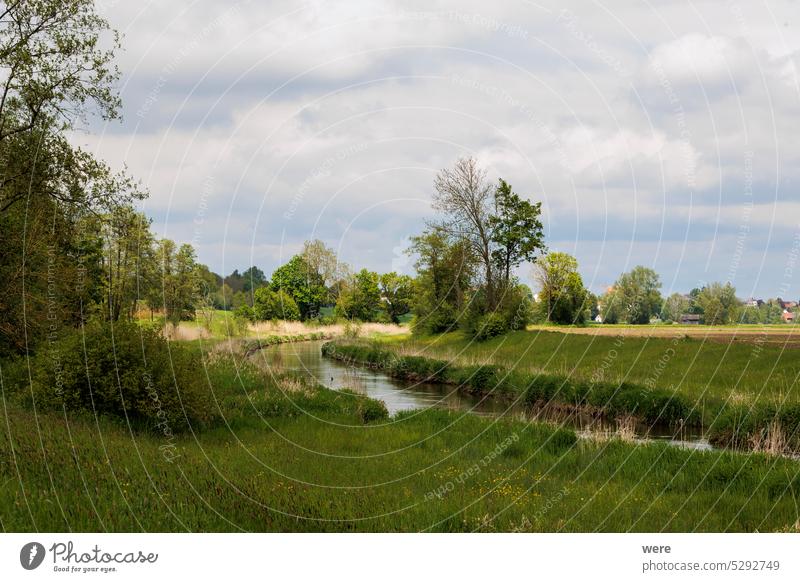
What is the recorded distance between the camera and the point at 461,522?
10.3 m

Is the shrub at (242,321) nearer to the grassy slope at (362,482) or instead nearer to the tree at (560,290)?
the tree at (560,290)

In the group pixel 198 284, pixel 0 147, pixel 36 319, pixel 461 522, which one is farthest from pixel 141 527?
pixel 198 284

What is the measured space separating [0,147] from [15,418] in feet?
50.6

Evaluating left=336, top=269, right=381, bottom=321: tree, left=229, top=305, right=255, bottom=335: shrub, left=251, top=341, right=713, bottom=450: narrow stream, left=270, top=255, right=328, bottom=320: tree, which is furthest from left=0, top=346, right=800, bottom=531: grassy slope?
left=336, top=269, right=381, bottom=321: tree

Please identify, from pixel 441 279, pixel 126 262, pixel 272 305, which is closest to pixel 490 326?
pixel 441 279

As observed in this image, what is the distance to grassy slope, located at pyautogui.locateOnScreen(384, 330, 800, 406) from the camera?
2605cm

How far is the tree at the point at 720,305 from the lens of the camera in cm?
5299

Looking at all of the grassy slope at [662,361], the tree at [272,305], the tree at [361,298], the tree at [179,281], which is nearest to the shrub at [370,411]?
the grassy slope at [662,361]

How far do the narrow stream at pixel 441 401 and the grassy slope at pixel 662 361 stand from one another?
2.08 meters

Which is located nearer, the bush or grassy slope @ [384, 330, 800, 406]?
the bush

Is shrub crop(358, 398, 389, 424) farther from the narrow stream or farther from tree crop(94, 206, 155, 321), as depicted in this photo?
tree crop(94, 206, 155, 321)

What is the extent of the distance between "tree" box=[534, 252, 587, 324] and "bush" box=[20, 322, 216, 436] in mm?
56133

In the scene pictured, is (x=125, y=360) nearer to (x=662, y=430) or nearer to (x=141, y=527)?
(x=141, y=527)

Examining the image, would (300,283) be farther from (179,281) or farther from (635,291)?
(635,291)
